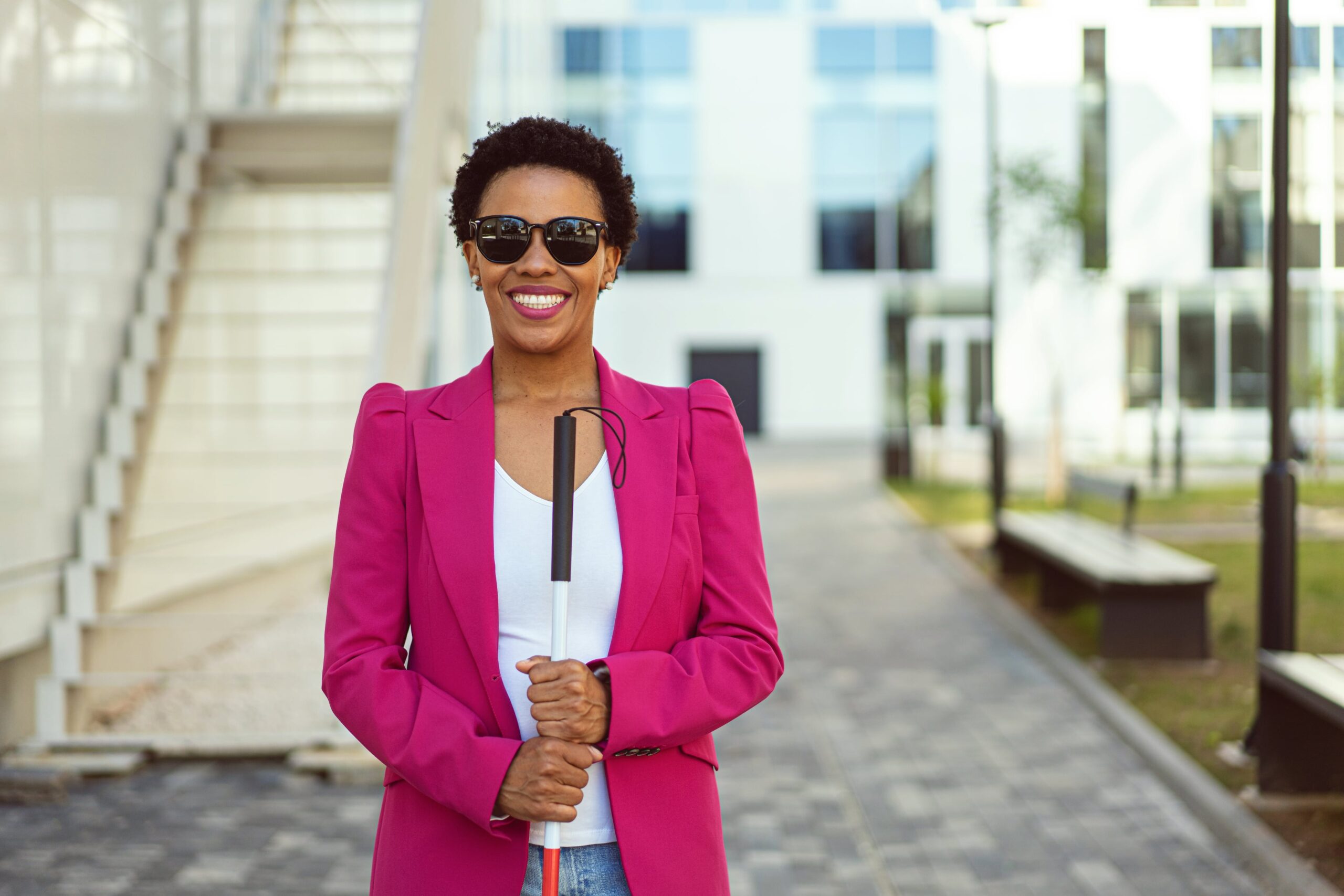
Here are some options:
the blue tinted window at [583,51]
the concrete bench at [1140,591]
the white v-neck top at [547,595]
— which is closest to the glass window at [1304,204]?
the concrete bench at [1140,591]

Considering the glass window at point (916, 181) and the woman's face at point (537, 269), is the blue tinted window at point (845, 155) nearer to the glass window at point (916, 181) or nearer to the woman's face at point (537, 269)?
the glass window at point (916, 181)

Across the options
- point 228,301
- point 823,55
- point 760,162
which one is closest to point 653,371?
point 760,162

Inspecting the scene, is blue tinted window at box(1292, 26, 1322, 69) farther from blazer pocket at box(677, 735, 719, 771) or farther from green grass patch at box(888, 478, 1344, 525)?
green grass patch at box(888, 478, 1344, 525)

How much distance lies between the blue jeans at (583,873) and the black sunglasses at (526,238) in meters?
0.84

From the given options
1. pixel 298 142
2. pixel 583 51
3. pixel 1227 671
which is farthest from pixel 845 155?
pixel 1227 671

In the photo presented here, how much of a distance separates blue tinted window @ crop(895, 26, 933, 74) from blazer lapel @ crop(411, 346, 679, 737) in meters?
31.4

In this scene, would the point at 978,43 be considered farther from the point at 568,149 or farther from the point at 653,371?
the point at 568,149

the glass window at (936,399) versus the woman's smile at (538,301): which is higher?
the woman's smile at (538,301)

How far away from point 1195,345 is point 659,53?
14026mm

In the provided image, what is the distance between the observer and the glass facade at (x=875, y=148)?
3152cm

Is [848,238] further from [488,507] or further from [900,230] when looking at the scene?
[488,507]

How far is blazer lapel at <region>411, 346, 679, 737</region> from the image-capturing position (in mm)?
1846

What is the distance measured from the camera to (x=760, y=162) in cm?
3200

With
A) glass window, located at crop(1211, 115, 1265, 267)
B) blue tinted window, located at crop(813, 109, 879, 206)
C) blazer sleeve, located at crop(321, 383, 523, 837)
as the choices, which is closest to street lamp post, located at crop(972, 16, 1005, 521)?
blazer sleeve, located at crop(321, 383, 523, 837)
